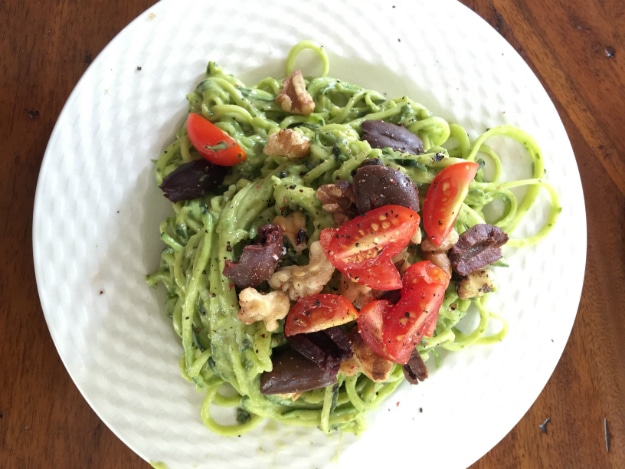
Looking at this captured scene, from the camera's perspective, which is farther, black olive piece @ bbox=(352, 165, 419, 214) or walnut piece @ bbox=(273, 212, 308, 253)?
walnut piece @ bbox=(273, 212, 308, 253)

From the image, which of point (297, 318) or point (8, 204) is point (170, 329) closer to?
point (297, 318)

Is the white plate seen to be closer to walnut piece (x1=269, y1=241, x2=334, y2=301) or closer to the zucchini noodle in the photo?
the zucchini noodle

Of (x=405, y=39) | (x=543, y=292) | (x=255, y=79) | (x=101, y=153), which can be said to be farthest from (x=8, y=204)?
(x=543, y=292)

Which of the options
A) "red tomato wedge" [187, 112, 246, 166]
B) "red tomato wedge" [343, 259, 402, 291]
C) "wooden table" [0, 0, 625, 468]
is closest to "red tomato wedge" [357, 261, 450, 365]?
"red tomato wedge" [343, 259, 402, 291]

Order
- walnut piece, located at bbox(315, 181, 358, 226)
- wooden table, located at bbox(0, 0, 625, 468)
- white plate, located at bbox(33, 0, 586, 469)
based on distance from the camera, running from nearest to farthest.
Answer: walnut piece, located at bbox(315, 181, 358, 226) → white plate, located at bbox(33, 0, 586, 469) → wooden table, located at bbox(0, 0, 625, 468)

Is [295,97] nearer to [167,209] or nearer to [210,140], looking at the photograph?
[210,140]

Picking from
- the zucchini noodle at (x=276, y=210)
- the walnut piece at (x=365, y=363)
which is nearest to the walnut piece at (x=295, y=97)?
the zucchini noodle at (x=276, y=210)

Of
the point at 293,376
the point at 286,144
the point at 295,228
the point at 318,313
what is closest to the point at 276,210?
the point at 295,228
